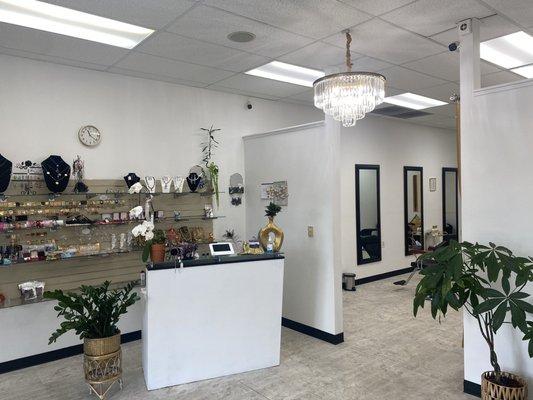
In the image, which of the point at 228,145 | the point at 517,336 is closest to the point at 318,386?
the point at 517,336

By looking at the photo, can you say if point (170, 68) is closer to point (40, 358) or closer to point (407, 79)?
point (407, 79)

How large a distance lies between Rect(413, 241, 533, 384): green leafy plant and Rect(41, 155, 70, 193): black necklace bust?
3513 mm

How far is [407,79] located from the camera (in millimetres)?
5047

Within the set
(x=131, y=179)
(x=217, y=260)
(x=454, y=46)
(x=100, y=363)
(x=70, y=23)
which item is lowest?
(x=100, y=363)

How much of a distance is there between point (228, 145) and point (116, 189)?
1655 millimetres

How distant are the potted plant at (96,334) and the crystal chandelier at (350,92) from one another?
2399 millimetres

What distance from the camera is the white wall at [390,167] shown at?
6930 millimetres

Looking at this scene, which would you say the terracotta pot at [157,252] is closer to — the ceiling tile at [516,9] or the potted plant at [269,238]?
the potted plant at [269,238]

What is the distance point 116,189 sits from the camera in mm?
4539

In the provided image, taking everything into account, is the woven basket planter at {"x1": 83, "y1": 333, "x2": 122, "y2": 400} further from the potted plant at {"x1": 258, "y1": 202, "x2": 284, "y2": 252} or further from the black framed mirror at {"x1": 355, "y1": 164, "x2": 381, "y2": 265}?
the black framed mirror at {"x1": 355, "y1": 164, "x2": 381, "y2": 265}

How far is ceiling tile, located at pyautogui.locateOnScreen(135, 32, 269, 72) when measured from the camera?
12.1ft

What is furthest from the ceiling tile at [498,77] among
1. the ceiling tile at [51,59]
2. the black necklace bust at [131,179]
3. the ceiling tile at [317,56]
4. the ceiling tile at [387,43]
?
the ceiling tile at [51,59]

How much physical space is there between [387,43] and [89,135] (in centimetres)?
328

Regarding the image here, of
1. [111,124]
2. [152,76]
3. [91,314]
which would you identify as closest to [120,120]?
[111,124]
